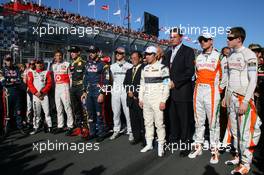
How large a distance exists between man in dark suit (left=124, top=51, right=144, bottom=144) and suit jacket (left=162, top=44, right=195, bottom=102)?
93cm

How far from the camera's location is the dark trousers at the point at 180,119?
16.2 ft

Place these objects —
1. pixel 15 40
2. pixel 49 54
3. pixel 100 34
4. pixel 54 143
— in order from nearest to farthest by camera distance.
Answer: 1. pixel 54 143
2. pixel 15 40
3. pixel 49 54
4. pixel 100 34

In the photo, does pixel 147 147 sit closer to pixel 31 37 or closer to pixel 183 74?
pixel 183 74

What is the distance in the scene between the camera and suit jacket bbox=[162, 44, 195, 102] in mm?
4836

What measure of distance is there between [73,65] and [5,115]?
84.0 inches

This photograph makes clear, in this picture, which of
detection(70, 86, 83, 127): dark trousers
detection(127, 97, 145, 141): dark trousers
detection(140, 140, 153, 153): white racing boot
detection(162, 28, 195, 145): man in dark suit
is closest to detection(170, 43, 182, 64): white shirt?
detection(162, 28, 195, 145): man in dark suit

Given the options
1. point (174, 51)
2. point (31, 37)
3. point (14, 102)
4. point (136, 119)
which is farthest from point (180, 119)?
point (31, 37)

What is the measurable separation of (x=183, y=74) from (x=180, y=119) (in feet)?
2.80

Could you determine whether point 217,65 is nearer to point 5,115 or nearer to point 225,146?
point 225,146

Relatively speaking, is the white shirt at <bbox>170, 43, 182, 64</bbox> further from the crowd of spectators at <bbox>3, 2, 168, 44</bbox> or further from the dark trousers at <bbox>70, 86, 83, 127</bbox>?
the crowd of spectators at <bbox>3, 2, 168, 44</bbox>

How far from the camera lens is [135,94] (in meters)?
5.61

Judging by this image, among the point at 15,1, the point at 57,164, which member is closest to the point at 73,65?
the point at 57,164

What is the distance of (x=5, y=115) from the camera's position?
262 inches

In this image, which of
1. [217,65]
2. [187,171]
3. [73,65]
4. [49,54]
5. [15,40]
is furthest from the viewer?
[49,54]
